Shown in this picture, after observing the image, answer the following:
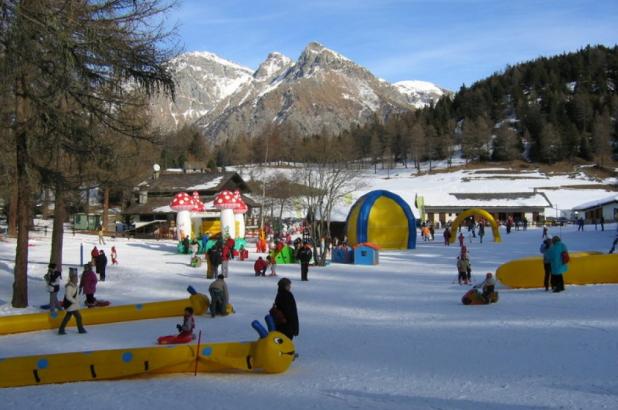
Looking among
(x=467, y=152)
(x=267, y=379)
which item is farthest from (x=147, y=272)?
(x=467, y=152)

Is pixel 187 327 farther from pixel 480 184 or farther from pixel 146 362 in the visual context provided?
pixel 480 184

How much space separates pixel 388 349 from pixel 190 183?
48.5 metres

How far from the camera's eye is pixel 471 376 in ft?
25.6

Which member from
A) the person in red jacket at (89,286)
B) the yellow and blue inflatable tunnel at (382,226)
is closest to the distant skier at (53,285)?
the person in red jacket at (89,286)

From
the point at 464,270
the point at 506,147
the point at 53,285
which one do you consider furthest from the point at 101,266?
the point at 506,147

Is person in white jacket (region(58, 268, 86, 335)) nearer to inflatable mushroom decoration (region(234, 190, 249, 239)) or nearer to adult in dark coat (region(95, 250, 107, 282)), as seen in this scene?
→ adult in dark coat (region(95, 250, 107, 282))

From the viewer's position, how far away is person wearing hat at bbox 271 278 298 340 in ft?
30.2

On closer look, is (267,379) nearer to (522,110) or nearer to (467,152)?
(467,152)

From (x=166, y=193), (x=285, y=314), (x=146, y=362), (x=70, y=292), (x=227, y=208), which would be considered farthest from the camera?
(x=166, y=193)

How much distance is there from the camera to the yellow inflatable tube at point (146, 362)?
8.16 metres

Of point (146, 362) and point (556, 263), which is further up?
point (556, 263)

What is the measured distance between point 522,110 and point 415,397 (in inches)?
5033

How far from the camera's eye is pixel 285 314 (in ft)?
30.3

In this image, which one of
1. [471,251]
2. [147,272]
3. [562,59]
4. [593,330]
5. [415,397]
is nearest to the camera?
[415,397]
